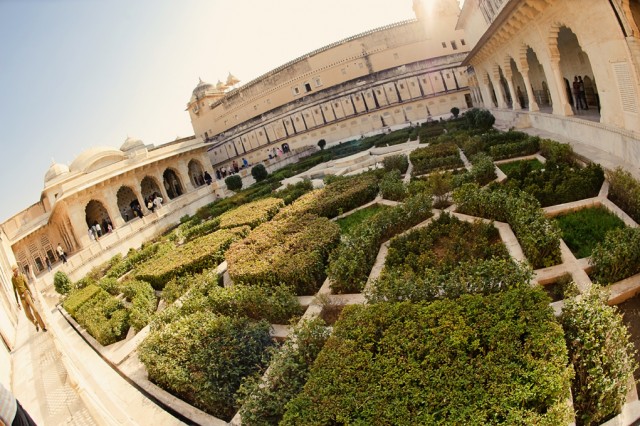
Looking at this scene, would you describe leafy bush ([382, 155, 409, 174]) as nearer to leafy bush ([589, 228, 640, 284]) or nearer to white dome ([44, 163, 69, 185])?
leafy bush ([589, 228, 640, 284])

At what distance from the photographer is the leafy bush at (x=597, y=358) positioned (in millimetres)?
3412

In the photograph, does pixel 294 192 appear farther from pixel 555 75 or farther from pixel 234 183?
pixel 234 183

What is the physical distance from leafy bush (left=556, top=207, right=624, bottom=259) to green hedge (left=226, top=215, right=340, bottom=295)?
4526mm

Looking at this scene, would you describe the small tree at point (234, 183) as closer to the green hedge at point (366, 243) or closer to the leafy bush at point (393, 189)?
the leafy bush at point (393, 189)

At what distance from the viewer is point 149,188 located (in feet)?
114

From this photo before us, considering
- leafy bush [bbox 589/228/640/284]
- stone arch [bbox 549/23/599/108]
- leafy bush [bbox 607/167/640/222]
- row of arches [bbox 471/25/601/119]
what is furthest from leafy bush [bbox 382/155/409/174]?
leafy bush [bbox 589/228/640/284]

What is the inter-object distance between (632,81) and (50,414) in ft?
38.4

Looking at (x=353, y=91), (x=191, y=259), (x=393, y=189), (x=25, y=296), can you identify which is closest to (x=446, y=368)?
(x=393, y=189)

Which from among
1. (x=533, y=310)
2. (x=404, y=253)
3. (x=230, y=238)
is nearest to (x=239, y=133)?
(x=230, y=238)

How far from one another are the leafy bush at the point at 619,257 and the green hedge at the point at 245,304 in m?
4.65

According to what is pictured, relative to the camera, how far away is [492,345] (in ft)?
13.1

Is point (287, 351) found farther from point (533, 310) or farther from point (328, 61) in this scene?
point (328, 61)

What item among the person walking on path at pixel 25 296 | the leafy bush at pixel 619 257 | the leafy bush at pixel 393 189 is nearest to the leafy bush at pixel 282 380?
the leafy bush at pixel 619 257

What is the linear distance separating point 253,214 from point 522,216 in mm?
9980
